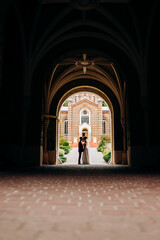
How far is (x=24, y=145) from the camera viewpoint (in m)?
9.95

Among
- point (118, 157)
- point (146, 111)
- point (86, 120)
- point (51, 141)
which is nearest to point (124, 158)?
point (118, 157)

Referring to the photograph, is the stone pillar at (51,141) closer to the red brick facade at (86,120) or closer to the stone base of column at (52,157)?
the stone base of column at (52,157)

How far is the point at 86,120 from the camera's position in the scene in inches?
1768

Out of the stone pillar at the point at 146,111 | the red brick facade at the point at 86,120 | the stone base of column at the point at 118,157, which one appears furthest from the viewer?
the red brick facade at the point at 86,120

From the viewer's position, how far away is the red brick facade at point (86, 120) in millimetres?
43469

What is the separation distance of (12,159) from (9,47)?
4.98 meters

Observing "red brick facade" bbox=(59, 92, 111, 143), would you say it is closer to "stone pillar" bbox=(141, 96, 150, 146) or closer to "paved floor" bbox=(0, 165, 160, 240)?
"stone pillar" bbox=(141, 96, 150, 146)

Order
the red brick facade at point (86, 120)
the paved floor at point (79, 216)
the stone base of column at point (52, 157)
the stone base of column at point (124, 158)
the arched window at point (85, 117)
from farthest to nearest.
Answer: the arched window at point (85, 117), the red brick facade at point (86, 120), the stone base of column at point (52, 157), the stone base of column at point (124, 158), the paved floor at point (79, 216)

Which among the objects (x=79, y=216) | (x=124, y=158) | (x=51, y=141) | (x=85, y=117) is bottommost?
(x=124, y=158)

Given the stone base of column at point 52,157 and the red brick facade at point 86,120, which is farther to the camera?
the red brick facade at point 86,120

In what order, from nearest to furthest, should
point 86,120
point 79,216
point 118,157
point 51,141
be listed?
point 79,216 → point 118,157 → point 51,141 → point 86,120

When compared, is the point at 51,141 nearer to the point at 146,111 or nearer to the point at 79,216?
the point at 146,111

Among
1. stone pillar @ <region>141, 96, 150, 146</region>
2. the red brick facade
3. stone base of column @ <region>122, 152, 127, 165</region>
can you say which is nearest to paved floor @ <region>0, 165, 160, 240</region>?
stone pillar @ <region>141, 96, 150, 146</region>

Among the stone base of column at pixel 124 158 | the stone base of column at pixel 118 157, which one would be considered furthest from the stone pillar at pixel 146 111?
the stone base of column at pixel 118 157
